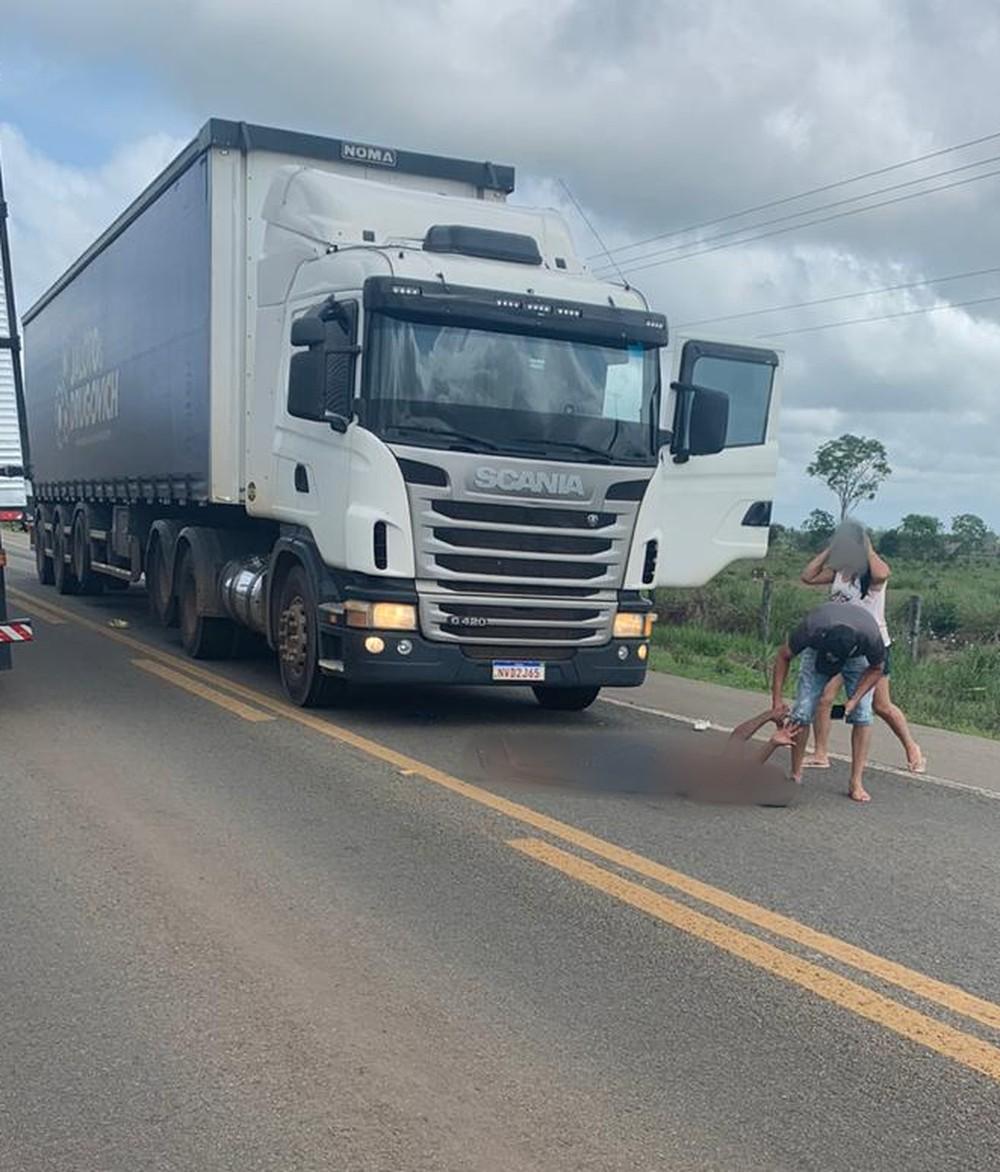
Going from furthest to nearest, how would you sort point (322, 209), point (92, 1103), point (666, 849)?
point (322, 209), point (666, 849), point (92, 1103)

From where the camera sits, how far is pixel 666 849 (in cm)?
635

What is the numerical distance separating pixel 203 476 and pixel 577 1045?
27.0ft

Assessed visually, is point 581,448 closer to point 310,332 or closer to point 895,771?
point 310,332

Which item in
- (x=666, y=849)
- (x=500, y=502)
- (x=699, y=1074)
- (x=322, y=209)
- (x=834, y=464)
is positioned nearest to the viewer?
(x=699, y=1074)

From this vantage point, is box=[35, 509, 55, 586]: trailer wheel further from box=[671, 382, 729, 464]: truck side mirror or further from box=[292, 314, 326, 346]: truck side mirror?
box=[671, 382, 729, 464]: truck side mirror

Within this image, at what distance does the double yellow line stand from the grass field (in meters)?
6.33

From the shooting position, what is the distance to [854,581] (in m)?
8.21

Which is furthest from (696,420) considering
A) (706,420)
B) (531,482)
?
(531,482)

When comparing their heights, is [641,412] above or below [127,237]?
below

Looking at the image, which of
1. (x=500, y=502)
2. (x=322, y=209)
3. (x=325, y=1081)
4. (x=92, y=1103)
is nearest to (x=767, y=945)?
(x=325, y=1081)

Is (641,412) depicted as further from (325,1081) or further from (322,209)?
(325,1081)

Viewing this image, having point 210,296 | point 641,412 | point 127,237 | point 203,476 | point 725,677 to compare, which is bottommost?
point 725,677

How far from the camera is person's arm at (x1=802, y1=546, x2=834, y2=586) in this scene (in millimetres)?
8297

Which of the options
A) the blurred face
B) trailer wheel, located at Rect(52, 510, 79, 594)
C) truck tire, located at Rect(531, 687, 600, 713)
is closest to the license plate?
truck tire, located at Rect(531, 687, 600, 713)
